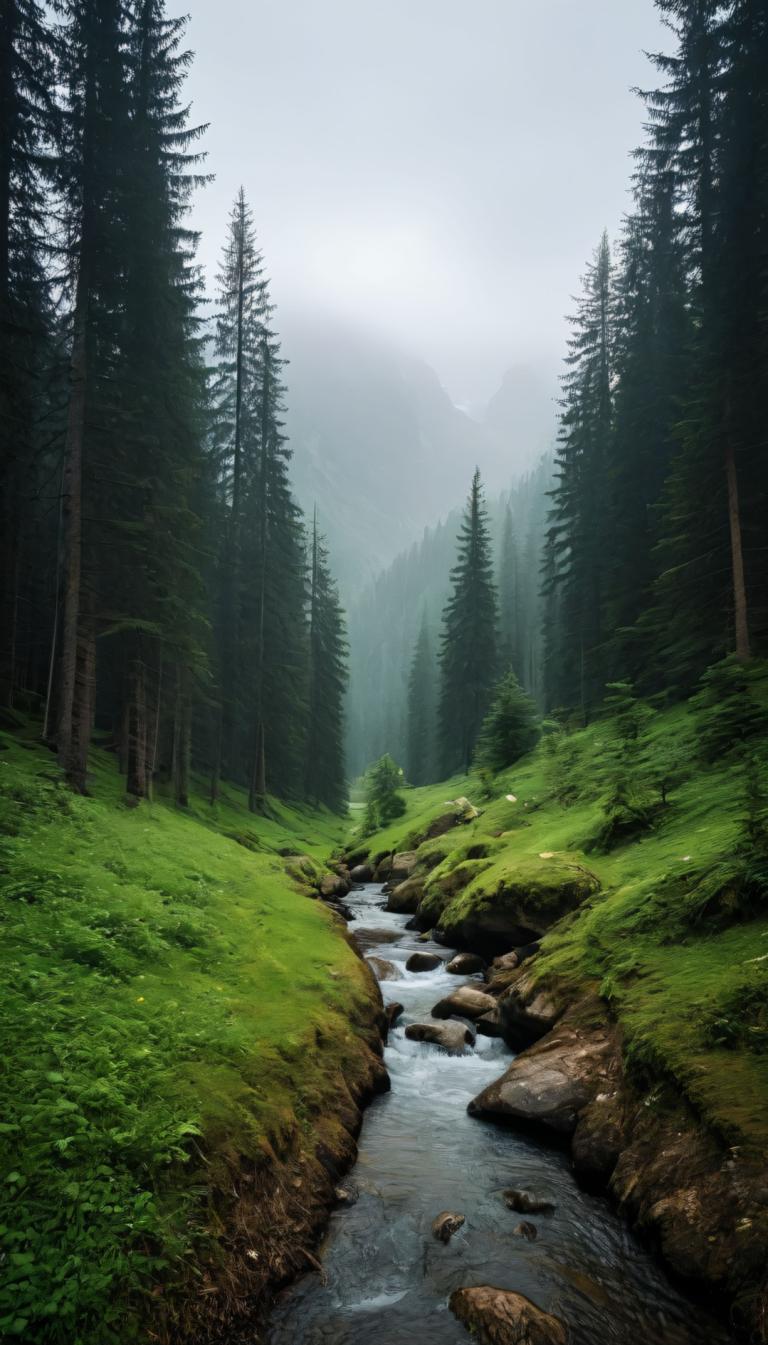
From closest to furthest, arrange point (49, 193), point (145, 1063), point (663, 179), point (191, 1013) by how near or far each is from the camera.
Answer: point (145, 1063)
point (191, 1013)
point (49, 193)
point (663, 179)

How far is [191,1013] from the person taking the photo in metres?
6.68

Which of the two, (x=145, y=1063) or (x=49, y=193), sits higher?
(x=49, y=193)

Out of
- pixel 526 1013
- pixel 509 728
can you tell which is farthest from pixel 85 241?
pixel 509 728

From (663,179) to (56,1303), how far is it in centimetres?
3235

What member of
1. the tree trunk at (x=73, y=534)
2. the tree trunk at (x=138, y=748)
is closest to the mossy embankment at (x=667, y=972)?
the tree trunk at (x=138, y=748)

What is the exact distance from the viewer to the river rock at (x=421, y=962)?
46.0 feet

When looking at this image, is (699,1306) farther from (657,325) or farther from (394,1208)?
(657,325)

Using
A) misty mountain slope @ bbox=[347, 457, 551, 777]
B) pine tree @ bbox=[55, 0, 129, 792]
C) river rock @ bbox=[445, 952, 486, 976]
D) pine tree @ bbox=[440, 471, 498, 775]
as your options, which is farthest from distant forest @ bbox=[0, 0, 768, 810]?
misty mountain slope @ bbox=[347, 457, 551, 777]

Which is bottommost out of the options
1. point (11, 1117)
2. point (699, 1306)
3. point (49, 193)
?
point (699, 1306)

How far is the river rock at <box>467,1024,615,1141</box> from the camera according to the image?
292 inches

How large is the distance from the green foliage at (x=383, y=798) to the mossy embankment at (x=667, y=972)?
64.5 feet

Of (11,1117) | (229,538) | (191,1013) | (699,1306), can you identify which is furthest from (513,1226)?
(229,538)

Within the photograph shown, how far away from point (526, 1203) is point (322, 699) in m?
45.5

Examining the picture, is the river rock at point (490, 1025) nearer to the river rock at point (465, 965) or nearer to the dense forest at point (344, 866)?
the dense forest at point (344, 866)
